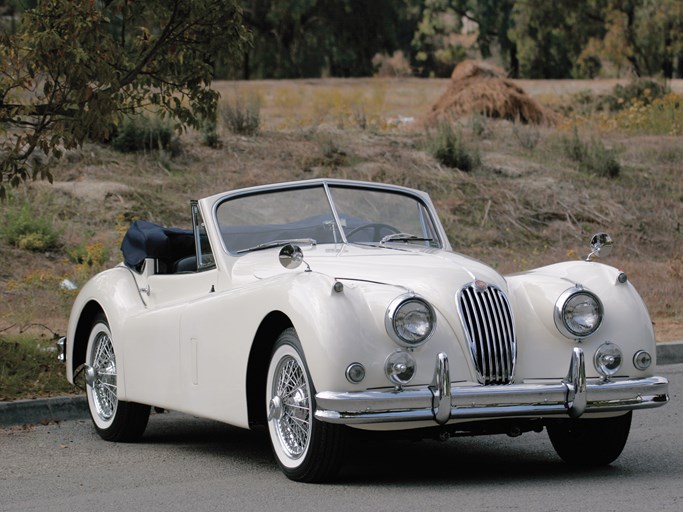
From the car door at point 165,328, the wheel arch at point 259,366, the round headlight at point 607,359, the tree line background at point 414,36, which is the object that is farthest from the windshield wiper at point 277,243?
the tree line background at point 414,36

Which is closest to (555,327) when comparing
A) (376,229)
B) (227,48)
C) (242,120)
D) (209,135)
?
(376,229)

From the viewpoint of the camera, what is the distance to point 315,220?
26.8ft

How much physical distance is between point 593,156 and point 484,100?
3605 millimetres

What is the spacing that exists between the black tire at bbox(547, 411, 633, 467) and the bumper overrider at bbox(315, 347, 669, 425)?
0.40 m

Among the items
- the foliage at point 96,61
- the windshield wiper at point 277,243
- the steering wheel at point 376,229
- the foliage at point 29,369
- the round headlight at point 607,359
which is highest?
the foliage at point 96,61

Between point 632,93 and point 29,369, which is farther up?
point 632,93

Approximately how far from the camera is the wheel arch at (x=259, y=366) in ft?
22.8

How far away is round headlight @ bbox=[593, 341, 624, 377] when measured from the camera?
6.81 m

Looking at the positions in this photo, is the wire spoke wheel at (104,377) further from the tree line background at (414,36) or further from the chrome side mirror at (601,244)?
the tree line background at (414,36)

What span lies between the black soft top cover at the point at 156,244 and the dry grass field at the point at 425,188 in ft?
16.6

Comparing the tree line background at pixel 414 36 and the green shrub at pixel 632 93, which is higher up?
the tree line background at pixel 414 36

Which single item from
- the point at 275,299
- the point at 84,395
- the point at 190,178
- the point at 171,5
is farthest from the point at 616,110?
the point at 275,299

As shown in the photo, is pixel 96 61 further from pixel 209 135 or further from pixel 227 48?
pixel 209 135

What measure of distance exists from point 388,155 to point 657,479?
15563 millimetres
